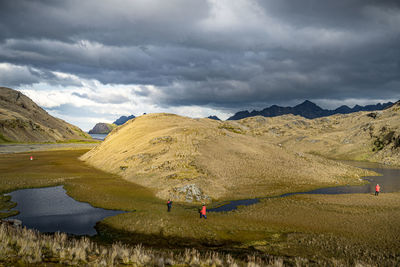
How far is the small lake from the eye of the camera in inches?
1319

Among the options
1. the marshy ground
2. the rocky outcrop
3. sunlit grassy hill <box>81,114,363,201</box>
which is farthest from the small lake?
sunlit grassy hill <box>81,114,363,201</box>

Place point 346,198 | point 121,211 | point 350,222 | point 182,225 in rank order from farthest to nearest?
point 346,198, point 121,211, point 350,222, point 182,225

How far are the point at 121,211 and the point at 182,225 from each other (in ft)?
43.6

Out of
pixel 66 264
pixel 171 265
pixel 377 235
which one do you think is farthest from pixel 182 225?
pixel 377 235

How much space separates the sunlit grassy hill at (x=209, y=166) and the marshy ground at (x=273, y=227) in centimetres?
895

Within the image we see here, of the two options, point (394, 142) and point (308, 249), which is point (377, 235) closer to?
point (308, 249)

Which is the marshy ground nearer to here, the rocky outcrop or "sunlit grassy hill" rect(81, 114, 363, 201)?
the rocky outcrop

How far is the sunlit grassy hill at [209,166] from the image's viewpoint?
58.7 metres

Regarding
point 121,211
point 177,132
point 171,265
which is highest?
point 177,132

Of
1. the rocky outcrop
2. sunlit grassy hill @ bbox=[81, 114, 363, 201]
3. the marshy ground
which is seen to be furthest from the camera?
sunlit grassy hill @ bbox=[81, 114, 363, 201]

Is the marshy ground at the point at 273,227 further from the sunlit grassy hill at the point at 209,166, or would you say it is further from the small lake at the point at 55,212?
the sunlit grassy hill at the point at 209,166

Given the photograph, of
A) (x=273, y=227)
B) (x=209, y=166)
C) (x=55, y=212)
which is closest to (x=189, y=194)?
(x=273, y=227)

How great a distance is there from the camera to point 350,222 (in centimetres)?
3662

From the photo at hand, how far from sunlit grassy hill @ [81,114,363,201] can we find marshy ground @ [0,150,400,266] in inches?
352
